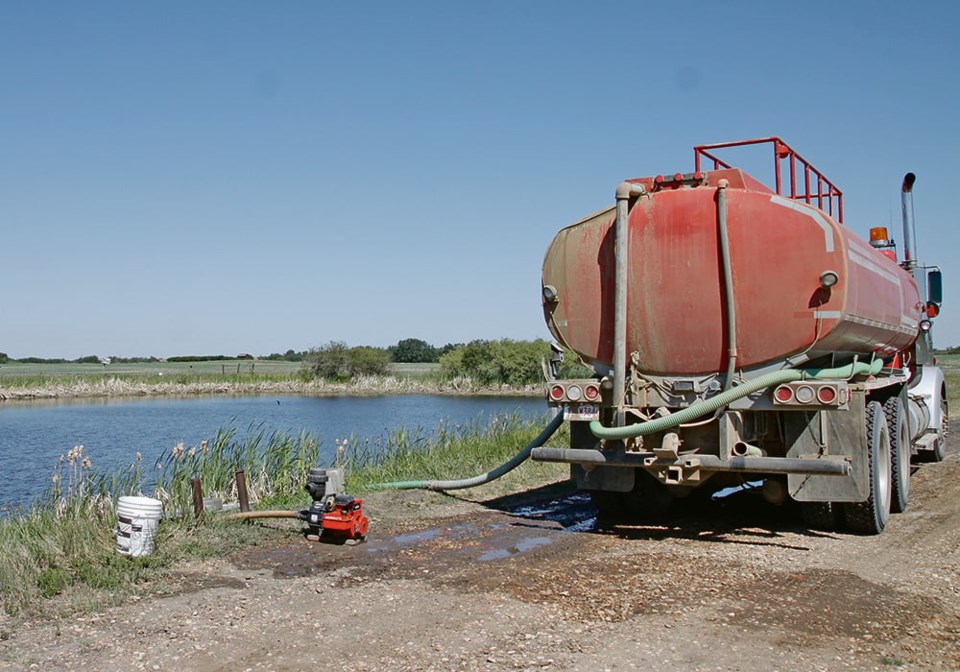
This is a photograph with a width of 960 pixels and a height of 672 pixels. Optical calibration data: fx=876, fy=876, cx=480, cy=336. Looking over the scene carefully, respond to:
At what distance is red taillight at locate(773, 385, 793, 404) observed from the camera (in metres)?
7.99

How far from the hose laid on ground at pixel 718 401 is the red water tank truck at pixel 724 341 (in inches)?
0.5

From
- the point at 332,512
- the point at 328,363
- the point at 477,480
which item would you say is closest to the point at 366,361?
the point at 328,363

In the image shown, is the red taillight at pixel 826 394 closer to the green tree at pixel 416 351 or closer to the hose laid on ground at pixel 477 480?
the hose laid on ground at pixel 477 480

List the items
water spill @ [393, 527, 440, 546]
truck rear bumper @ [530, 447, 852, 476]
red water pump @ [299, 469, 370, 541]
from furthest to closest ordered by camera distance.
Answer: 1. water spill @ [393, 527, 440, 546]
2. red water pump @ [299, 469, 370, 541]
3. truck rear bumper @ [530, 447, 852, 476]

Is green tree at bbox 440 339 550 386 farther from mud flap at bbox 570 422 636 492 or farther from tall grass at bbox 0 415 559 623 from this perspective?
mud flap at bbox 570 422 636 492

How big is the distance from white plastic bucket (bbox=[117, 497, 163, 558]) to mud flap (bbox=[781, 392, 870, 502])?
19.2 feet

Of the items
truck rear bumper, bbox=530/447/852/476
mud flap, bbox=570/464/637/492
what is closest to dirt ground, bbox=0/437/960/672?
mud flap, bbox=570/464/637/492

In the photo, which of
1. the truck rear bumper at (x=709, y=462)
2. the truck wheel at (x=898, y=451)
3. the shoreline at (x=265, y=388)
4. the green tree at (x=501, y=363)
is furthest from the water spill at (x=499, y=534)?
the green tree at (x=501, y=363)

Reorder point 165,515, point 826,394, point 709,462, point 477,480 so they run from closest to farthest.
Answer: point 826,394 < point 709,462 < point 165,515 < point 477,480

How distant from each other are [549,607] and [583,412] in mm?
2889

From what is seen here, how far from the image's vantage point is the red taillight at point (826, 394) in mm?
7820

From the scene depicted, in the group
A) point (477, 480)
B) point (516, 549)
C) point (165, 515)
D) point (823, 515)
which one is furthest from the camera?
point (477, 480)

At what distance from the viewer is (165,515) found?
8570mm

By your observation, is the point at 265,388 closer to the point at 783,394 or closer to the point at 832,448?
the point at 832,448
